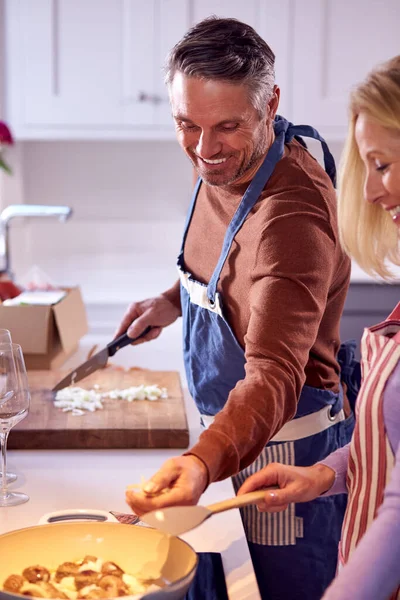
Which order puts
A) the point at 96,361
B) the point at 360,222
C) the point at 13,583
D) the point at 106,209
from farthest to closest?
the point at 106,209, the point at 96,361, the point at 360,222, the point at 13,583

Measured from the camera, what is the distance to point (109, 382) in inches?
77.1

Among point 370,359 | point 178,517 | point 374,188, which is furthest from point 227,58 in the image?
point 178,517

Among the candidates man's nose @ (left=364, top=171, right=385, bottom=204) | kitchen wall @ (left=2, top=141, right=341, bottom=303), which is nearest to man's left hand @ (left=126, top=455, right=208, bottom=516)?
man's nose @ (left=364, top=171, right=385, bottom=204)

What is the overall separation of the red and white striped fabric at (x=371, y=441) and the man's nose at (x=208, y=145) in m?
0.42

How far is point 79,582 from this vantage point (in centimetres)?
95

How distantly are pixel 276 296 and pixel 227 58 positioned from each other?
0.39 metres

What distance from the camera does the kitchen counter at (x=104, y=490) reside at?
118cm

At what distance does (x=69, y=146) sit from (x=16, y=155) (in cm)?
24

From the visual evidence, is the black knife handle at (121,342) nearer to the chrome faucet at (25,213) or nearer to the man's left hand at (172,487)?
the man's left hand at (172,487)

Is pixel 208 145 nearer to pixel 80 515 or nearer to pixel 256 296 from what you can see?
pixel 256 296

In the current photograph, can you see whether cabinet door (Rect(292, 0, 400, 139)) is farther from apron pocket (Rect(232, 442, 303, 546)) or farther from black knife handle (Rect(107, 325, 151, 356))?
apron pocket (Rect(232, 442, 303, 546))

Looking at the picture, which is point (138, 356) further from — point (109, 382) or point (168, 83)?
point (168, 83)

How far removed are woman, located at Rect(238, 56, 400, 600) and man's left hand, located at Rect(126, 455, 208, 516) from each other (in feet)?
0.30

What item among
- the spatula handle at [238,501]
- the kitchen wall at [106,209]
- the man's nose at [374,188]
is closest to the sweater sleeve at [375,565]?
the spatula handle at [238,501]
